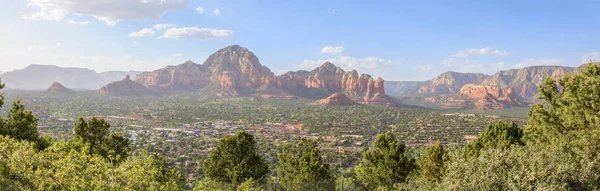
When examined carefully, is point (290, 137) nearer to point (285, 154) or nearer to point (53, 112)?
point (285, 154)

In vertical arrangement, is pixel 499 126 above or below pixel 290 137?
above

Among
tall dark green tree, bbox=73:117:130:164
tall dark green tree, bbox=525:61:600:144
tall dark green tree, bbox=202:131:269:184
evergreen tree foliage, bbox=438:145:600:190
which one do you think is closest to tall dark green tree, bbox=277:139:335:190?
tall dark green tree, bbox=202:131:269:184

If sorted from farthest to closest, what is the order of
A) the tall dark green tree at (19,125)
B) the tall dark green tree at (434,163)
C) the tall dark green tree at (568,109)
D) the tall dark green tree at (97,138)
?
the tall dark green tree at (97,138), the tall dark green tree at (434,163), the tall dark green tree at (19,125), the tall dark green tree at (568,109)

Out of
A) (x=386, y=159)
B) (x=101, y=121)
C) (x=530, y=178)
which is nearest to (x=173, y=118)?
(x=101, y=121)

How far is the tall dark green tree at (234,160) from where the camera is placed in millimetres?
31125

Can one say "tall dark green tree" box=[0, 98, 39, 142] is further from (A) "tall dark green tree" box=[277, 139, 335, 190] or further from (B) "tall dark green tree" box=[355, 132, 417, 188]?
(B) "tall dark green tree" box=[355, 132, 417, 188]

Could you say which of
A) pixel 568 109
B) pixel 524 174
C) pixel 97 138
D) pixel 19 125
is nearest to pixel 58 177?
pixel 524 174

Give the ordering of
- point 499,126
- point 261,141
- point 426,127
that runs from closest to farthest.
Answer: point 499,126, point 261,141, point 426,127

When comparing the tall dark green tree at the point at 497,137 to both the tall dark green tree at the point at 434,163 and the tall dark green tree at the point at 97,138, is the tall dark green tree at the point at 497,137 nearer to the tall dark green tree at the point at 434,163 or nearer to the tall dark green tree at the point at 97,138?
the tall dark green tree at the point at 434,163

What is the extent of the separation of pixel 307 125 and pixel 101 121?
320 ft

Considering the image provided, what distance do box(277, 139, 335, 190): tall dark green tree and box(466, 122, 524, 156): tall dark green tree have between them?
12936mm

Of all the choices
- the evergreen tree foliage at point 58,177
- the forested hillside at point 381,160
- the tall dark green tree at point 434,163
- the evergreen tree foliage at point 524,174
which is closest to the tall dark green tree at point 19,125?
the forested hillside at point 381,160

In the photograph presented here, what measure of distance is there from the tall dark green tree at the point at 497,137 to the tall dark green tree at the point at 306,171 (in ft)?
42.4

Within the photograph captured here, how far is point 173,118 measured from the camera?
13938 centimetres
